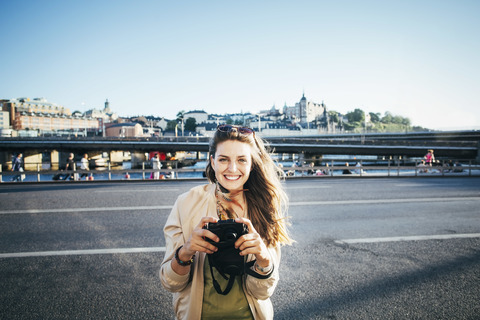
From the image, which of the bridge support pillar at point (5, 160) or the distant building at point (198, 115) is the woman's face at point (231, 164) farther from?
the distant building at point (198, 115)

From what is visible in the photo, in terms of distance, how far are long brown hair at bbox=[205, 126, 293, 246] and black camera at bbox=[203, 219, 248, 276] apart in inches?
14.6

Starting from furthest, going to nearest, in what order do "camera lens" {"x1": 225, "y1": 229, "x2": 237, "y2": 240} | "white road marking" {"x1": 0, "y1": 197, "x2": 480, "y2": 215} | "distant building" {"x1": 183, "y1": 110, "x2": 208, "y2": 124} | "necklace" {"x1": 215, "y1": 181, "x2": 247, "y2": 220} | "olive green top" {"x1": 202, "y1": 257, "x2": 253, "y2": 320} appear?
1. "distant building" {"x1": 183, "y1": 110, "x2": 208, "y2": 124}
2. "white road marking" {"x1": 0, "y1": 197, "x2": 480, "y2": 215}
3. "necklace" {"x1": 215, "y1": 181, "x2": 247, "y2": 220}
4. "olive green top" {"x1": 202, "y1": 257, "x2": 253, "y2": 320}
5. "camera lens" {"x1": 225, "y1": 229, "x2": 237, "y2": 240}

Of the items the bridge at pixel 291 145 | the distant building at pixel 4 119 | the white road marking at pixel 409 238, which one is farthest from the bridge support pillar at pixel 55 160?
the distant building at pixel 4 119

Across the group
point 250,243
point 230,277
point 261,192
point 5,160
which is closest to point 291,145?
point 261,192

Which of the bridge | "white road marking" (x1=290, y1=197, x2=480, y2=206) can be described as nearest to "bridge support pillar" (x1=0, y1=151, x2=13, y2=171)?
the bridge

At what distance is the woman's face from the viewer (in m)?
1.88

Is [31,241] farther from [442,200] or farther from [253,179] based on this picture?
[442,200]

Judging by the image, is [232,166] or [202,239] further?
[232,166]

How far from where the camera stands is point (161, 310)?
3.16 meters

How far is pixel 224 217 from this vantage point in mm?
1886

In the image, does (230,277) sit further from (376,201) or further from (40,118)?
(40,118)

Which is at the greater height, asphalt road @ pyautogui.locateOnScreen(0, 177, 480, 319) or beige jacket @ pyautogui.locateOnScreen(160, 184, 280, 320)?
beige jacket @ pyautogui.locateOnScreen(160, 184, 280, 320)

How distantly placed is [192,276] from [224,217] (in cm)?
45

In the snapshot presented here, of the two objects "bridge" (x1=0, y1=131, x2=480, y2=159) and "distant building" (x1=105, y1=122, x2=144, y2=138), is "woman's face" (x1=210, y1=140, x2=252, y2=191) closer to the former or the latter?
"bridge" (x1=0, y1=131, x2=480, y2=159)
